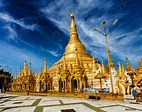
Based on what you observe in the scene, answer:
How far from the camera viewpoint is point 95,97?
1908 cm

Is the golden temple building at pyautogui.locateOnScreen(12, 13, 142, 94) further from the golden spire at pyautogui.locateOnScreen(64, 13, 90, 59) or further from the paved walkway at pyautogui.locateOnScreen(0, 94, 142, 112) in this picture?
the paved walkway at pyautogui.locateOnScreen(0, 94, 142, 112)

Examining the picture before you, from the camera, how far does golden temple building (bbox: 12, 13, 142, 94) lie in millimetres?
27058

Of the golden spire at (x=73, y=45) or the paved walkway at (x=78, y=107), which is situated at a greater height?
the golden spire at (x=73, y=45)

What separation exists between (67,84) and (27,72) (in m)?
17.6

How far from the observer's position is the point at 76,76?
28531 mm

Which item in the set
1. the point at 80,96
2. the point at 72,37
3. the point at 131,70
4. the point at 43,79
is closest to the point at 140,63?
the point at 131,70

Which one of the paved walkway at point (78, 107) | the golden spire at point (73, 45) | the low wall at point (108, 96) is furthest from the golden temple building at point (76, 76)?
the paved walkway at point (78, 107)

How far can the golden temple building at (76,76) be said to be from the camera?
2706 centimetres

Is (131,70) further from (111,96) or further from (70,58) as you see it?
(70,58)

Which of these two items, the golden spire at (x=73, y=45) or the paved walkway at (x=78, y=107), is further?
the golden spire at (x=73, y=45)

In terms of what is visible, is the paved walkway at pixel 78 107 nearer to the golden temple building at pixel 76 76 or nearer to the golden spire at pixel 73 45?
the golden temple building at pixel 76 76

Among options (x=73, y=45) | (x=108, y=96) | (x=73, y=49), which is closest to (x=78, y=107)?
(x=108, y=96)

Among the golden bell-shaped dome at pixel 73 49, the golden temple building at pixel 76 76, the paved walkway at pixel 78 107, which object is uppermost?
the golden bell-shaped dome at pixel 73 49

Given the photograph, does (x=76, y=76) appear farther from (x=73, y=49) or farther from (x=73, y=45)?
(x=73, y=45)
